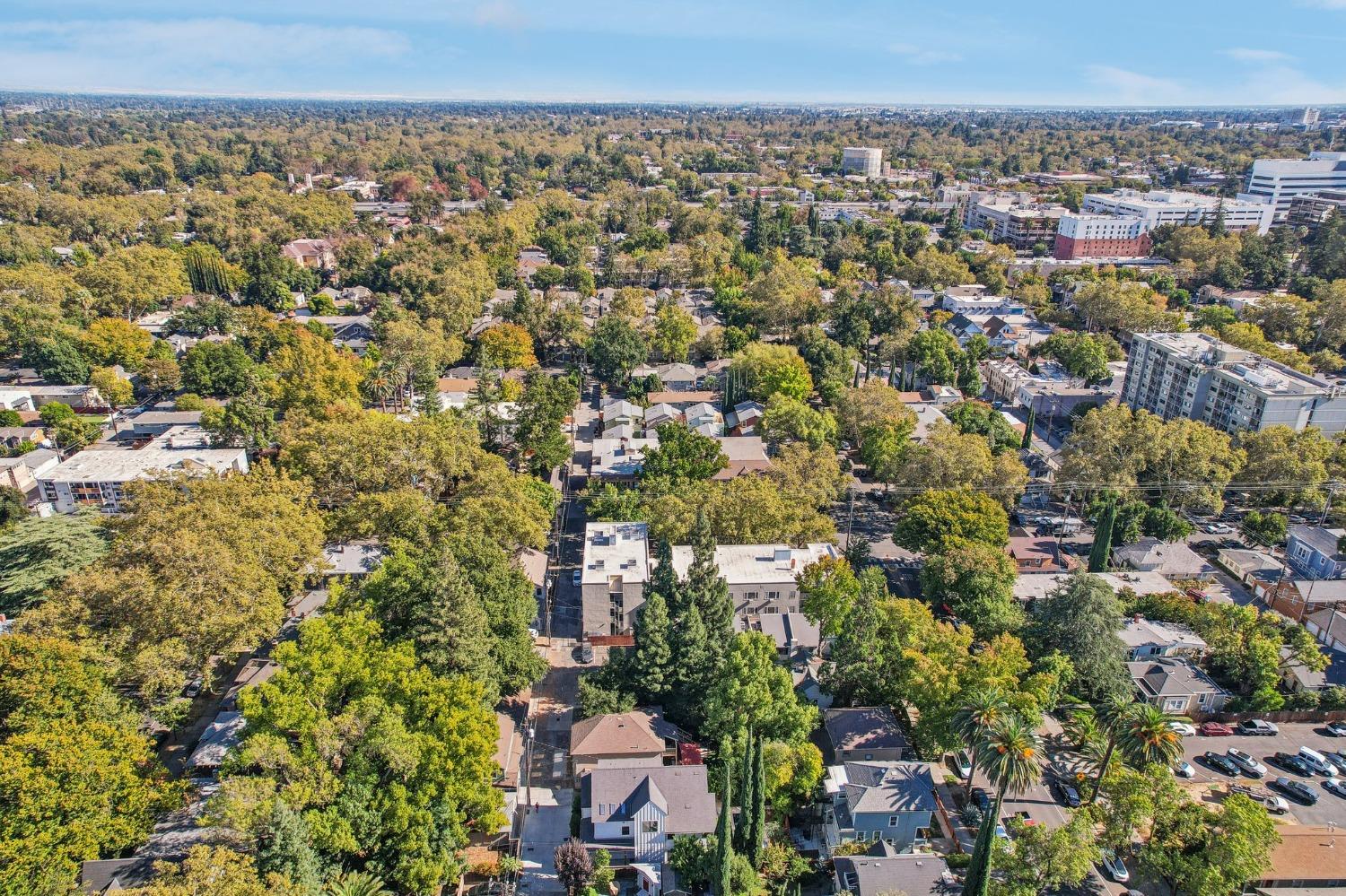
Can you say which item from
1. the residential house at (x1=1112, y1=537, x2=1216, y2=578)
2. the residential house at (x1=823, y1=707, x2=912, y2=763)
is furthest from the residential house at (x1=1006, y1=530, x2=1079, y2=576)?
the residential house at (x1=823, y1=707, x2=912, y2=763)

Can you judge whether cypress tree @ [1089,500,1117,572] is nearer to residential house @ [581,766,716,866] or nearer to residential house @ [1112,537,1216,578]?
residential house @ [1112,537,1216,578]

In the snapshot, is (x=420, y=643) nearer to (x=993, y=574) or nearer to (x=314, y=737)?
(x=314, y=737)

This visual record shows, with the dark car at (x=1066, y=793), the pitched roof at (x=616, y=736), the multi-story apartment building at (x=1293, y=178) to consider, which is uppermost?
the multi-story apartment building at (x=1293, y=178)

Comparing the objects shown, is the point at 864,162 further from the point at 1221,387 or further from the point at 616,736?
the point at 616,736

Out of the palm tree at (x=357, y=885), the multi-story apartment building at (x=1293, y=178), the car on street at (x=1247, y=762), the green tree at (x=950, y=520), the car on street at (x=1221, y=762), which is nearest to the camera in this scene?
the palm tree at (x=357, y=885)

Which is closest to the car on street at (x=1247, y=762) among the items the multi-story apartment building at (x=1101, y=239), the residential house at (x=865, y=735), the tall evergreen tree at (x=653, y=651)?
the residential house at (x=865, y=735)

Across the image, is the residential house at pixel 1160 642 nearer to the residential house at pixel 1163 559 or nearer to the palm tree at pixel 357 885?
the residential house at pixel 1163 559

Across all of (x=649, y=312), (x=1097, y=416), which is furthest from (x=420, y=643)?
(x=649, y=312)
